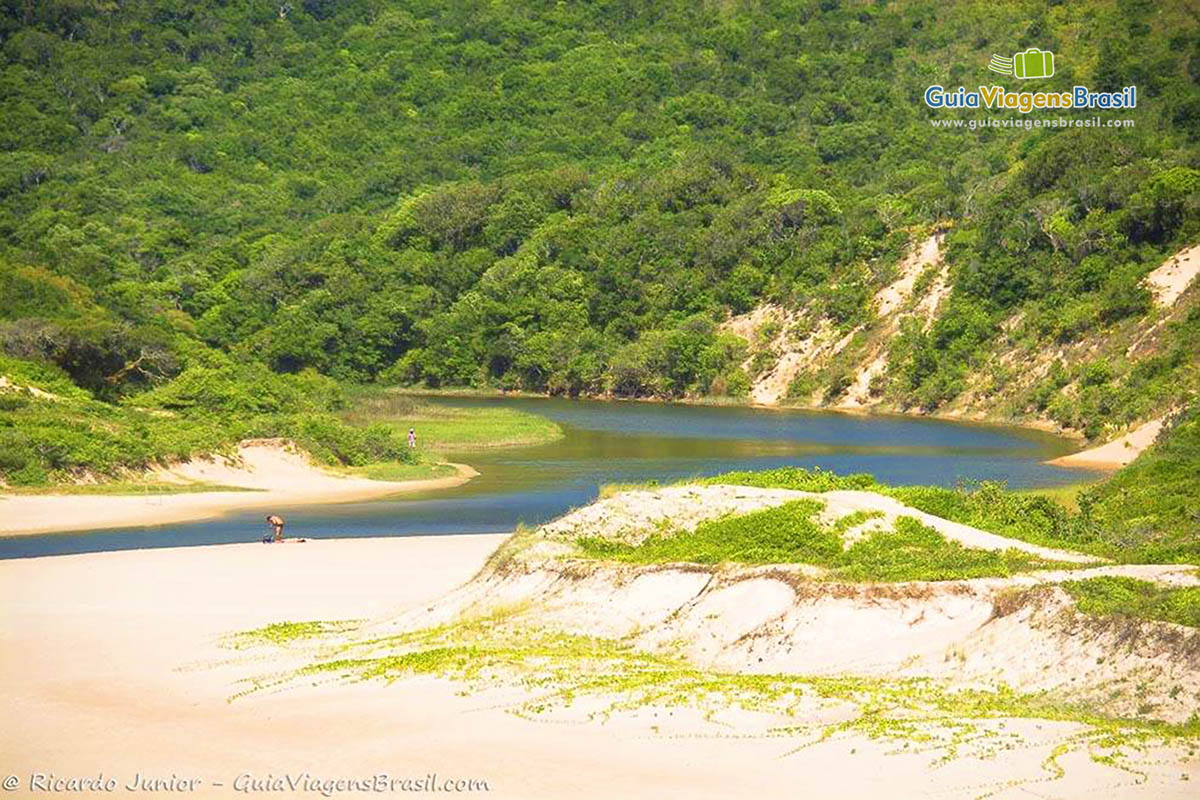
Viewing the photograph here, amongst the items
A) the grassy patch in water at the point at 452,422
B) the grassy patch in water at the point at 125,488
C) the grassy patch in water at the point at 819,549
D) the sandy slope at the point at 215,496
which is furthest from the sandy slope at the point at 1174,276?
the grassy patch in water at the point at 819,549

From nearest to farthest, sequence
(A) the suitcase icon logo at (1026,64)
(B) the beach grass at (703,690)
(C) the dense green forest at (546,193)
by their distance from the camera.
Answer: (B) the beach grass at (703,690) < (C) the dense green forest at (546,193) < (A) the suitcase icon logo at (1026,64)

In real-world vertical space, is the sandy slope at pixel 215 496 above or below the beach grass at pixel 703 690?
below

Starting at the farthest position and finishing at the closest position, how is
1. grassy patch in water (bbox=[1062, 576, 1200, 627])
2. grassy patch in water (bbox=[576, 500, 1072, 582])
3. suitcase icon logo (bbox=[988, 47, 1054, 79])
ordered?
suitcase icon logo (bbox=[988, 47, 1054, 79])
grassy patch in water (bbox=[576, 500, 1072, 582])
grassy patch in water (bbox=[1062, 576, 1200, 627])

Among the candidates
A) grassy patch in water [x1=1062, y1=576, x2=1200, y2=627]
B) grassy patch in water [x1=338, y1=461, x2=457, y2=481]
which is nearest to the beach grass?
grassy patch in water [x1=1062, y1=576, x2=1200, y2=627]

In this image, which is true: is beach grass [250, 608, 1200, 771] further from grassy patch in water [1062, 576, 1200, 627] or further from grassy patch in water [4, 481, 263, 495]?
grassy patch in water [4, 481, 263, 495]

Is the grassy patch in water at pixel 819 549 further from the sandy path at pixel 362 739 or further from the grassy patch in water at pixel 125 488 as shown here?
the grassy patch in water at pixel 125 488
